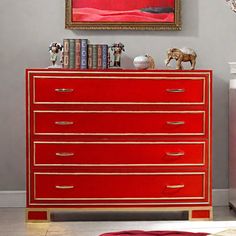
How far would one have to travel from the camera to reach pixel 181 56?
450 cm

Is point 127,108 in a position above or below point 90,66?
below

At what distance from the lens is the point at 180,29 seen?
15.9 ft

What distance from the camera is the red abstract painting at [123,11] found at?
15.6ft

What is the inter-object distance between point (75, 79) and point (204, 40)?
3.76ft

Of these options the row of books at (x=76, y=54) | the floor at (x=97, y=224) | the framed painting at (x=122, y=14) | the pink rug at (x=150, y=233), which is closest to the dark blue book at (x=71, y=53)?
the row of books at (x=76, y=54)

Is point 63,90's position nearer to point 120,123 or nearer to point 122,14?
point 120,123

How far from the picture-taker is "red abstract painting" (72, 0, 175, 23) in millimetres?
4766

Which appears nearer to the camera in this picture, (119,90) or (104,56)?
(119,90)

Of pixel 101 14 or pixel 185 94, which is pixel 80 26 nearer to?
pixel 101 14

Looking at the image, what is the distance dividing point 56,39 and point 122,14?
20.2 inches

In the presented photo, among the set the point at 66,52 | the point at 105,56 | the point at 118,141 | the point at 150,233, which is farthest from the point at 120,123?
the point at 150,233

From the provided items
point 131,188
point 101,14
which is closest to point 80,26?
point 101,14

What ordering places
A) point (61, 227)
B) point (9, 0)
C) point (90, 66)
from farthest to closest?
1. point (9, 0)
2. point (90, 66)
3. point (61, 227)

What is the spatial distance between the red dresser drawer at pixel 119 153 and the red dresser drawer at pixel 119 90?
0.92ft
